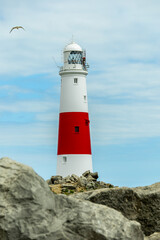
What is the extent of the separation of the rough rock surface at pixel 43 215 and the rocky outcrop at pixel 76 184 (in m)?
20.3

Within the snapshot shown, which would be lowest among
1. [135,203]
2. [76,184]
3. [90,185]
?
[135,203]

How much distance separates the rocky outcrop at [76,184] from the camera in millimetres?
28423

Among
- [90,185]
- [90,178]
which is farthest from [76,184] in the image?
[90,178]

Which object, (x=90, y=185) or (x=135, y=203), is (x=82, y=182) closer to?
(x=90, y=185)

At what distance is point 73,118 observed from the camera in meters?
36.0

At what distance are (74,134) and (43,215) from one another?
94.4ft

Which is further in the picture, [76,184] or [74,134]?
[74,134]

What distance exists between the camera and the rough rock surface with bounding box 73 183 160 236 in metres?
9.48

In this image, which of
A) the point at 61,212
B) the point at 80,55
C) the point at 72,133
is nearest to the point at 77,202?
the point at 61,212

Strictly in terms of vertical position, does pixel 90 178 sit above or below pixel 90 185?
above

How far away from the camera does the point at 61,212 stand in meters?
7.30

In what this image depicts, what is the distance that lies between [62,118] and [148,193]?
87.5ft

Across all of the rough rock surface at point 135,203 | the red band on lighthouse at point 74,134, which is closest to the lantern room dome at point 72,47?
the red band on lighthouse at point 74,134

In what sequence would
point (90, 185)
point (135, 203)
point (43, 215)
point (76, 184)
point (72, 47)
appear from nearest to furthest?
point (43, 215)
point (135, 203)
point (90, 185)
point (76, 184)
point (72, 47)
